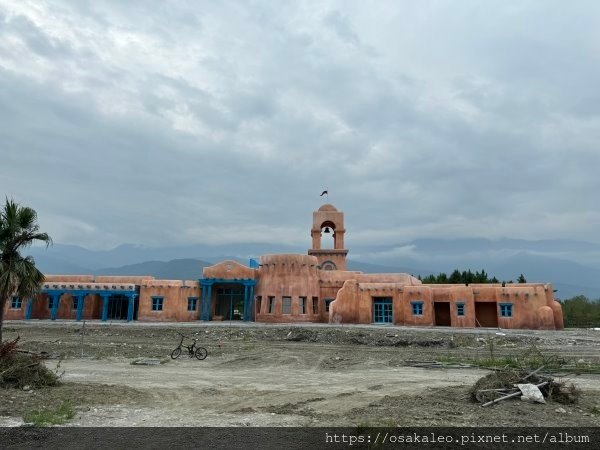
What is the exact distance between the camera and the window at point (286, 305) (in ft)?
137

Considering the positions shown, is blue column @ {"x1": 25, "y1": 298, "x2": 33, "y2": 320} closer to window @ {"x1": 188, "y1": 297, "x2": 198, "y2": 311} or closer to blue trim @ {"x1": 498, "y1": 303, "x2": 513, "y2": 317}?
window @ {"x1": 188, "y1": 297, "x2": 198, "y2": 311}

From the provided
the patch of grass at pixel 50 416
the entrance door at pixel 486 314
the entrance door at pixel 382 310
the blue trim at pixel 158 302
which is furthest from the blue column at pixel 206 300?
the patch of grass at pixel 50 416

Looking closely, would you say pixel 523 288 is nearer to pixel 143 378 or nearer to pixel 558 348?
pixel 558 348

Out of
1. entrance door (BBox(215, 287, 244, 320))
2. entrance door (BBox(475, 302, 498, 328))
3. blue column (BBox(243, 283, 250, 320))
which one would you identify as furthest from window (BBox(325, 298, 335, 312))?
entrance door (BBox(475, 302, 498, 328))

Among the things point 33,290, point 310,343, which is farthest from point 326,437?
point 310,343

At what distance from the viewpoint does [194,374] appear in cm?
1639

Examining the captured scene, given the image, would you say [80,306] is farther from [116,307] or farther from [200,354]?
[200,354]

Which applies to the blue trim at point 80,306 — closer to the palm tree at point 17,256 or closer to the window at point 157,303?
the window at point 157,303

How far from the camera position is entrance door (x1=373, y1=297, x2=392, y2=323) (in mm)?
40500

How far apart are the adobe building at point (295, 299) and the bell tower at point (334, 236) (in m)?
5.86

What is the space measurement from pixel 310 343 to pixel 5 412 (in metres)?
20.1

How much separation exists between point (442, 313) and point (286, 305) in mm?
15029

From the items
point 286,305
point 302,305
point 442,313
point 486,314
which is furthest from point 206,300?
point 486,314

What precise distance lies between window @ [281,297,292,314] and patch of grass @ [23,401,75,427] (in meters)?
31.8
